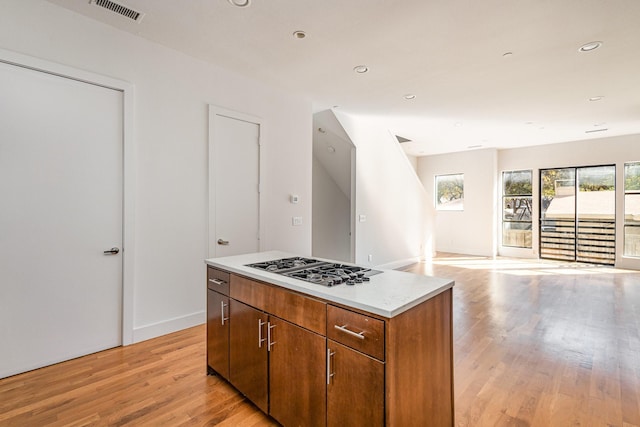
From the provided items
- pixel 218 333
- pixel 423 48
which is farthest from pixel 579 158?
pixel 218 333

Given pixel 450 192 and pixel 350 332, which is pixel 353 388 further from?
pixel 450 192

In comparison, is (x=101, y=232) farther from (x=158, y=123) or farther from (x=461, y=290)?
(x=461, y=290)

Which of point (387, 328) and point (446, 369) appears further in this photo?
point (446, 369)

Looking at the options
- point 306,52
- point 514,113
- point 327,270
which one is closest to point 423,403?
point 327,270

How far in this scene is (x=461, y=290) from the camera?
4820mm

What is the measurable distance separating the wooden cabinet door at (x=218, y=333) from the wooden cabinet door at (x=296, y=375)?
53cm

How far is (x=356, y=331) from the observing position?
53.5 inches

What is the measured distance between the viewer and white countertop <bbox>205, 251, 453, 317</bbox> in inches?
51.6

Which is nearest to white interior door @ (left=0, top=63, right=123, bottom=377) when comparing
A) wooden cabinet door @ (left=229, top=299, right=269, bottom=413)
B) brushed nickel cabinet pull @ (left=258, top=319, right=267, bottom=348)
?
wooden cabinet door @ (left=229, top=299, right=269, bottom=413)

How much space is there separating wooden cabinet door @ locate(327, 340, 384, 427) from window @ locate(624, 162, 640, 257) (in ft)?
27.4

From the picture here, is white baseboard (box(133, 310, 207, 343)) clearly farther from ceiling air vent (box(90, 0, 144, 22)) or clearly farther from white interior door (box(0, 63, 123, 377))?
ceiling air vent (box(90, 0, 144, 22))

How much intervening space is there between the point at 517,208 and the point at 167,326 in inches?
336

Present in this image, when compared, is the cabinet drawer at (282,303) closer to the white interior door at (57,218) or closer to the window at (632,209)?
the white interior door at (57,218)

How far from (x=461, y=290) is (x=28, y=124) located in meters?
5.48
